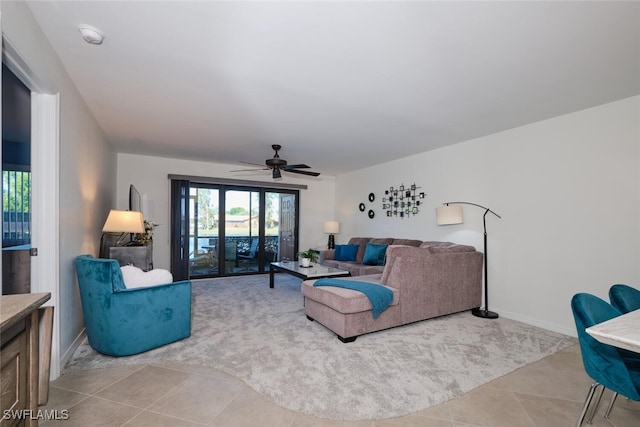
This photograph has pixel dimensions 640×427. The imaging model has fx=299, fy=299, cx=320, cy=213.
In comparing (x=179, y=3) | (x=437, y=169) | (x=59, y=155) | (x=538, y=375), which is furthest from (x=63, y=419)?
(x=437, y=169)

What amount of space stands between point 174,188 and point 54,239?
141 inches

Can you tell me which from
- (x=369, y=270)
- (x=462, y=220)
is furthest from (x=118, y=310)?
(x=462, y=220)

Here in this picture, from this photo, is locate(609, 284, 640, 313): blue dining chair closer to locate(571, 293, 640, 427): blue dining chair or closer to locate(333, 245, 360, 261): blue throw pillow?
locate(571, 293, 640, 427): blue dining chair

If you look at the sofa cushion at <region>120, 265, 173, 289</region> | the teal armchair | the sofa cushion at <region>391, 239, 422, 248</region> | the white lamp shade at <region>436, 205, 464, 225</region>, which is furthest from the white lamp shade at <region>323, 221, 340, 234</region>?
Answer: the teal armchair

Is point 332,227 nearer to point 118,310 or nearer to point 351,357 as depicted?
point 351,357

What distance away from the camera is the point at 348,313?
2.95m

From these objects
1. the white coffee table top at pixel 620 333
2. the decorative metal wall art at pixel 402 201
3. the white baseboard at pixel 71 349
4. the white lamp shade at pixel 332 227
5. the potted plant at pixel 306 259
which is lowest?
the white baseboard at pixel 71 349

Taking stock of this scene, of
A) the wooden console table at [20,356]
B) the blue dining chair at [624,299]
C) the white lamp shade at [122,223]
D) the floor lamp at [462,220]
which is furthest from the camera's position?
the floor lamp at [462,220]

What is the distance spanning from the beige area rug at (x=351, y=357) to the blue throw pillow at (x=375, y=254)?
1580mm

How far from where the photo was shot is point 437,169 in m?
4.86

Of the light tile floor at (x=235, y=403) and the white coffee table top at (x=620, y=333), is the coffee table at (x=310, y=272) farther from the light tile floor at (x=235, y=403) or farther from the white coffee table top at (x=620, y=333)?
the white coffee table top at (x=620, y=333)

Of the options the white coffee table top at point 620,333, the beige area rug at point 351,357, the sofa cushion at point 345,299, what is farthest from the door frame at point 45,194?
the white coffee table top at point 620,333

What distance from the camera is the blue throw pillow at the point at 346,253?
19.1ft

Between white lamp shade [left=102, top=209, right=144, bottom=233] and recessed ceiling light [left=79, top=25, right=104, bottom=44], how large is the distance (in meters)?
1.84
